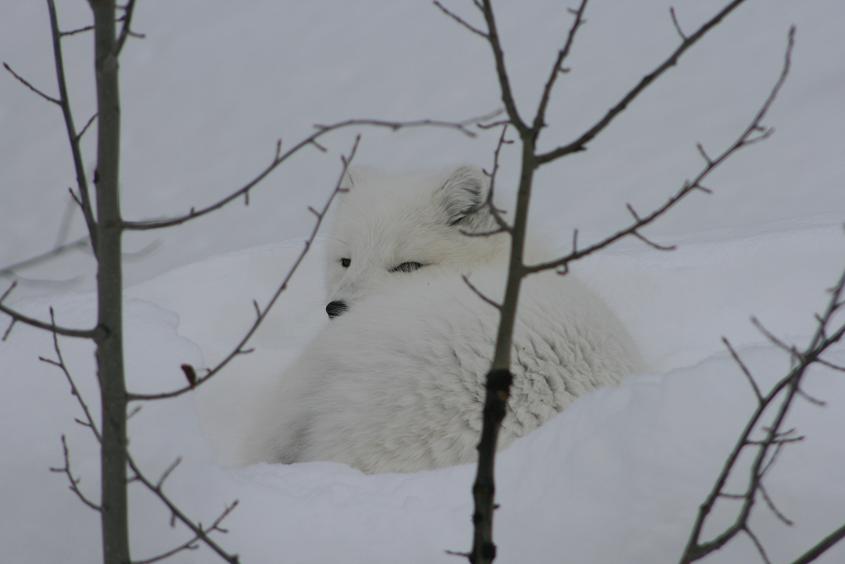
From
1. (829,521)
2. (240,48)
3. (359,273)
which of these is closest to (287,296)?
(359,273)

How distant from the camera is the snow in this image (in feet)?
5.55

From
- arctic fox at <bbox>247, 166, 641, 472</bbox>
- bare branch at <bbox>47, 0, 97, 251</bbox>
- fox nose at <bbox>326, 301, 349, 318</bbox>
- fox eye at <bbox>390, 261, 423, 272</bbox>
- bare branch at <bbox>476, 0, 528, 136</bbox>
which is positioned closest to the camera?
bare branch at <bbox>476, 0, 528, 136</bbox>

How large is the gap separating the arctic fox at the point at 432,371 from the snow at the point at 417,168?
0.34 m

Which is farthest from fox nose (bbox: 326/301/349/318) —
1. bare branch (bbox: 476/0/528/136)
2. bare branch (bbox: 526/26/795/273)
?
bare branch (bbox: 476/0/528/136)

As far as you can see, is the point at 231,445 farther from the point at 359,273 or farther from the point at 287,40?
the point at 287,40

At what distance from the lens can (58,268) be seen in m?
6.48

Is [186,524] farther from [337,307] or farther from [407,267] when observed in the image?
[407,267]

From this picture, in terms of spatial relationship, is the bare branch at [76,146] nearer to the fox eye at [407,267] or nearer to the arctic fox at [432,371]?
the arctic fox at [432,371]

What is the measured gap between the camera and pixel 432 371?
2.40 meters

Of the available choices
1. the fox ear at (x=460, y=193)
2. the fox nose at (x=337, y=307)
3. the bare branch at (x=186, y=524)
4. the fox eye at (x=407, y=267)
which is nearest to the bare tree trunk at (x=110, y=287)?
→ the bare branch at (x=186, y=524)

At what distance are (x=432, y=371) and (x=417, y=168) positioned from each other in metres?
1.91

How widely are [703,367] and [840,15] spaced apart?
22.7ft

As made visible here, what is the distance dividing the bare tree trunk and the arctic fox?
103cm

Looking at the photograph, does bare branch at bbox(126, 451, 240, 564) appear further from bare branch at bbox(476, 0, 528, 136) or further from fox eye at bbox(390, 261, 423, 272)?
fox eye at bbox(390, 261, 423, 272)
